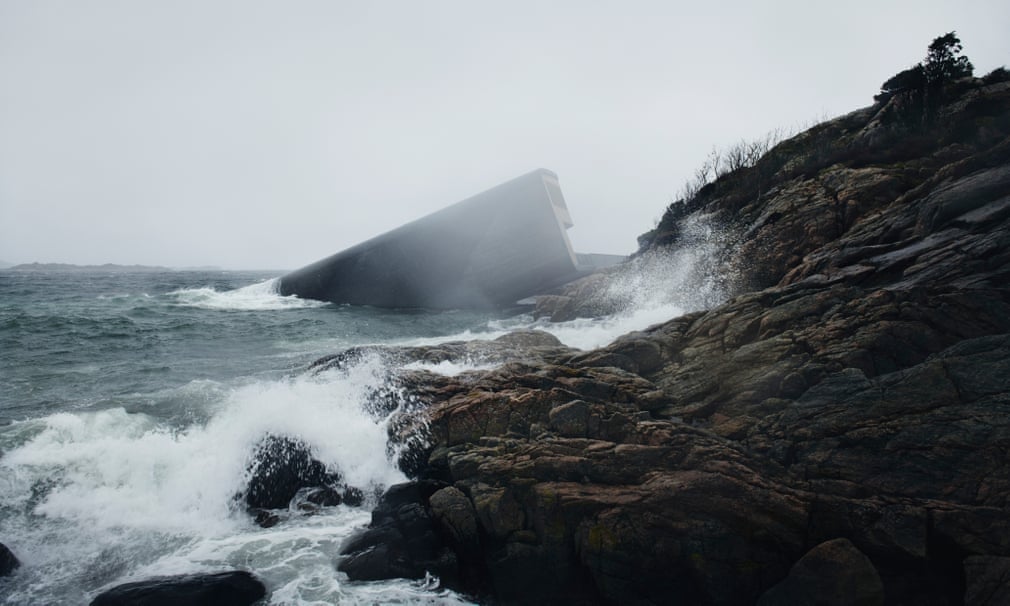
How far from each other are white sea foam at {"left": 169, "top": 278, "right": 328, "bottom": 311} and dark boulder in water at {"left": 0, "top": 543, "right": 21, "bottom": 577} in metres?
29.0

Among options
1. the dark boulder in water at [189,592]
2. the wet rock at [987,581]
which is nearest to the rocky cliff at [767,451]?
the wet rock at [987,581]

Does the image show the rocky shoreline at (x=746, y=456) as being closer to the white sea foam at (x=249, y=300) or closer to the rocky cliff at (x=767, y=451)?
the rocky cliff at (x=767, y=451)

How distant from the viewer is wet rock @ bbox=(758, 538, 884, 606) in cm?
508

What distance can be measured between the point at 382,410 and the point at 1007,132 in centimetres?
2003

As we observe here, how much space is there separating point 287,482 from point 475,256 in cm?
2684

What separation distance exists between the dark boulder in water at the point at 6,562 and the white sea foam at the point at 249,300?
29.0 meters

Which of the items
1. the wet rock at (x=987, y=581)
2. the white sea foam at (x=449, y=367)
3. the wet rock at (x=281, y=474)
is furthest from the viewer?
the white sea foam at (x=449, y=367)

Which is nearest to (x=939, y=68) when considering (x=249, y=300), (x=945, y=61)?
(x=945, y=61)

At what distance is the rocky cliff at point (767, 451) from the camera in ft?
17.7

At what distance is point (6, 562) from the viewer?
22.5ft

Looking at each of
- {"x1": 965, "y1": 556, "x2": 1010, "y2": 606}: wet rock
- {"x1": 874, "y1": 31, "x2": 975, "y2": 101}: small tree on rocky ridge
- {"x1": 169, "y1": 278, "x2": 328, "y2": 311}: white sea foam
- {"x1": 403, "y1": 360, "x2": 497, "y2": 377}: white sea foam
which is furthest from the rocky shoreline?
{"x1": 169, "y1": 278, "x2": 328, "y2": 311}: white sea foam

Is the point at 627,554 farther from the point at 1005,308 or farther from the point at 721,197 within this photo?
the point at 721,197

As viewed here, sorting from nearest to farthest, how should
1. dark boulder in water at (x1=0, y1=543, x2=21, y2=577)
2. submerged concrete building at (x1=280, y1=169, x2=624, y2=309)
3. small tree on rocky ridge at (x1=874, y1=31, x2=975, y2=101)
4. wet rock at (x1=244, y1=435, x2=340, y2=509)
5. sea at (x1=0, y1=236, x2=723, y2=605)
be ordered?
dark boulder in water at (x1=0, y1=543, x2=21, y2=577), sea at (x1=0, y1=236, x2=723, y2=605), wet rock at (x1=244, y1=435, x2=340, y2=509), small tree on rocky ridge at (x1=874, y1=31, x2=975, y2=101), submerged concrete building at (x1=280, y1=169, x2=624, y2=309)

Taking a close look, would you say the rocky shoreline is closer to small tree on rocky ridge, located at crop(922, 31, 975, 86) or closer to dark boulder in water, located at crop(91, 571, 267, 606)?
dark boulder in water, located at crop(91, 571, 267, 606)
